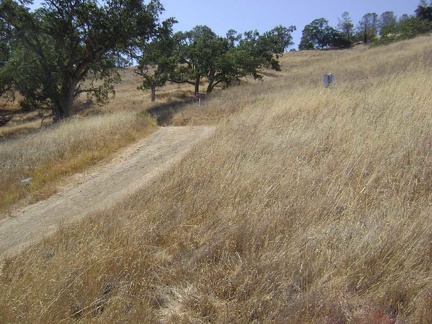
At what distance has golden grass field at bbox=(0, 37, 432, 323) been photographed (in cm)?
241

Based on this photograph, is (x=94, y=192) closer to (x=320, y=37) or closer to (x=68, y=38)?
(x=68, y=38)

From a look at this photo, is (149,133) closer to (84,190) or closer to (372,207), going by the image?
(84,190)

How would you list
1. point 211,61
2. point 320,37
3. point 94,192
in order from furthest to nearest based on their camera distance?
point 320,37, point 211,61, point 94,192

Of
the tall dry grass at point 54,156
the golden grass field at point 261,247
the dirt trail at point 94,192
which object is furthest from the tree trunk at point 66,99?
the golden grass field at point 261,247

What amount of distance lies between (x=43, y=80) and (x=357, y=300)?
21.1 metres

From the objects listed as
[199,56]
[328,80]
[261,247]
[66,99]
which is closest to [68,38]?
[66,99]

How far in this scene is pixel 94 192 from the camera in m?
6.29

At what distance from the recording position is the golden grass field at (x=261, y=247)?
241cm

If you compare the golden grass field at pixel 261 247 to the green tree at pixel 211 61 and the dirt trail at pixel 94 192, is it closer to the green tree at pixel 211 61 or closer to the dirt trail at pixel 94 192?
the dirt trail at pixel 94 192

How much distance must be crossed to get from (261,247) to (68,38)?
61.3 ft

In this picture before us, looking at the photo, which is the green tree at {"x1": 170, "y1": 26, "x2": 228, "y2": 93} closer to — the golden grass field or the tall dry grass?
the tall dry grass

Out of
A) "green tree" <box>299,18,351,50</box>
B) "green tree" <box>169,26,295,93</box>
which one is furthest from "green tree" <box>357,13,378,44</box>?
"green tree" <box>169,26,295,93</box>

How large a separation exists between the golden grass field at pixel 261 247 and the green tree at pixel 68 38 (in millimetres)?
15335

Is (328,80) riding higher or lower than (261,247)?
higher
